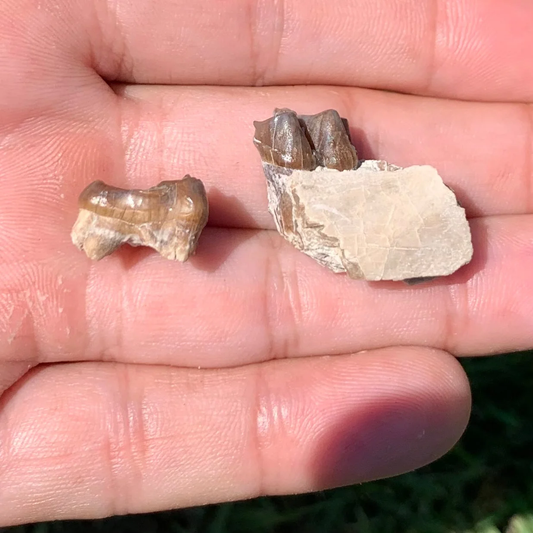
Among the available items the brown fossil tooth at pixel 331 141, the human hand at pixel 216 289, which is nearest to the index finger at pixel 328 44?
the human hand at pixel 216 289

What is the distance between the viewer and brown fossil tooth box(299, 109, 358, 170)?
2668mm

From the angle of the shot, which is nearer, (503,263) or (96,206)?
(96,206)

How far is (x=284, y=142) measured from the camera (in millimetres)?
2621

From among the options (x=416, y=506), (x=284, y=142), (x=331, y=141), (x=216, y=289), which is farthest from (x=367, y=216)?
(x=416, y=506)

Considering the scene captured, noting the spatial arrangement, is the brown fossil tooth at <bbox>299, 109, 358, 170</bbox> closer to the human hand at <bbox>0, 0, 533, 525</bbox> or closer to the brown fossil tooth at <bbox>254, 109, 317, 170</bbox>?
the brown fossil tooth at <bbox>254, 109, 317, 170</bbox>

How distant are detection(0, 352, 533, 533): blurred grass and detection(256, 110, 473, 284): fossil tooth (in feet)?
3.91

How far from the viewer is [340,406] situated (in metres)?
2.61

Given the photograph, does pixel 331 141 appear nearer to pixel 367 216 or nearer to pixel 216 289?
pixel 367 216

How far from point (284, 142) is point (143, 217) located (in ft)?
2.11

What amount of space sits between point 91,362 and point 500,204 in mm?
1999

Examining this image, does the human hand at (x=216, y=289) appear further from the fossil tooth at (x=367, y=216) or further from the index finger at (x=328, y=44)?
the fossil tooth at (x=367, y=216)

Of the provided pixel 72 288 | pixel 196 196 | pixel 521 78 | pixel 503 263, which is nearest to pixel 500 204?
pixel 503 263

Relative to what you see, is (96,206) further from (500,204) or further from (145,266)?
(500,204)

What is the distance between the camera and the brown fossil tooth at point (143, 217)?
8.30 feet
